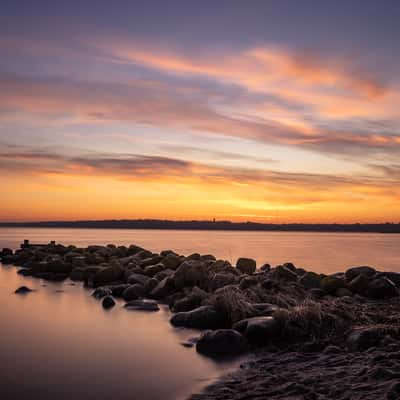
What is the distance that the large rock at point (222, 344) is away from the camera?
23.7 feet

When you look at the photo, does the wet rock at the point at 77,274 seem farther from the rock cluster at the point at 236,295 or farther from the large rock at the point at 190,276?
the large rock at the point at 190,276

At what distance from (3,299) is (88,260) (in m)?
6.09

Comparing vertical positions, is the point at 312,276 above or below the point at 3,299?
above

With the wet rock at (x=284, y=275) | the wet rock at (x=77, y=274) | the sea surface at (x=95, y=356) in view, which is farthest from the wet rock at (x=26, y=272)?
the wet rock at (x=284, y=275)

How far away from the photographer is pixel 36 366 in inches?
258

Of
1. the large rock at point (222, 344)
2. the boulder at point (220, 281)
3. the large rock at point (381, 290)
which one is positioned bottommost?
the large rock at point (222, 344)

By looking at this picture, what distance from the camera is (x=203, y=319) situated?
9.09 meters

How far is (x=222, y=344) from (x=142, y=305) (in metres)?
4.26

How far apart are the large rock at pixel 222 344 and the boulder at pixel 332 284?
569 cm

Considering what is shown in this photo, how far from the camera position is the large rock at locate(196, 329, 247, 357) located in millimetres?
7234

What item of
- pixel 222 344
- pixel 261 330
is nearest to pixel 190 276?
pixel 261 330

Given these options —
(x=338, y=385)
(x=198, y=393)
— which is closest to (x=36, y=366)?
(x=198, y=393)

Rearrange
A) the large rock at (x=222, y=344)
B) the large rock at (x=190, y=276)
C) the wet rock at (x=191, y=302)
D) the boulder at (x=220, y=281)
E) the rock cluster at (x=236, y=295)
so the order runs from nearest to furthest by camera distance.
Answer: the large rock at (x=222, y=344), the rock cluster at (x=236, y=295), the wet rock at (x=191, y=302), the boulder at (x=220, y=281), the large rock at (x=190, y=276)

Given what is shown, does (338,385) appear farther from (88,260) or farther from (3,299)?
(88,260)
